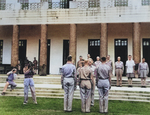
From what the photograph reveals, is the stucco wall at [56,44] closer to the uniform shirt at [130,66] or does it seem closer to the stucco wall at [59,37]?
the stucco wall at [59,37]

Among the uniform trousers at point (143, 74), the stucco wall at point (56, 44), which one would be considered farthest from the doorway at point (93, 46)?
the uniform trousers at point (143, 74)

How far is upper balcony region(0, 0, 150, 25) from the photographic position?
1648 centimetres

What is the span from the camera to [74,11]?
56.7ft

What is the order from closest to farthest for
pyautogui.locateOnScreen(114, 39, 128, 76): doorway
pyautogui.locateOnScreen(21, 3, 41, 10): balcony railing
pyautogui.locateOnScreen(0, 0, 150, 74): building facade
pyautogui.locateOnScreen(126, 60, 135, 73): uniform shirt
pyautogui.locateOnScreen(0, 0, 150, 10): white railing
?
1. pyautogui.locateOnScreen(126, 60, 135, 73): uniform shirt
2. pyautogui.locateOnScreen(0, 0, 150, 74): building facade
3. pyautogui.locateOnScreen(0, 0, 150, 10): white railing
4. pyautogui.locateOnScreen(21, 3, 41, 10): balcony railing
5. pyautogui.locateOnScreen(114, 39, 128, 76): doorway

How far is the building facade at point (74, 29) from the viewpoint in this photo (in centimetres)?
1659

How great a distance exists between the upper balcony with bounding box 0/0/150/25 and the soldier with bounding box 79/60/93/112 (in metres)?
10.0

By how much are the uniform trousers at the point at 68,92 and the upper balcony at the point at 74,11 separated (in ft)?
33.7

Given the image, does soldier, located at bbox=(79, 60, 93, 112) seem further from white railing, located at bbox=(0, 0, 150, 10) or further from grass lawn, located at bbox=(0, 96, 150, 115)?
white railing, located at bbox=(0, 0, 150, 10)

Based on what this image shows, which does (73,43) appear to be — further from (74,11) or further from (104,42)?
(74,11)

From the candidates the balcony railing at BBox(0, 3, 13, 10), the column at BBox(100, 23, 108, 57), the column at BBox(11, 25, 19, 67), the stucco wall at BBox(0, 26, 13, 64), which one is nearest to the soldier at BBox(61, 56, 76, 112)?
the column at BBox(100, 23, 108, 57)

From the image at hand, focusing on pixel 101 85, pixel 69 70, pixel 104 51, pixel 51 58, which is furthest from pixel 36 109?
pixel 51 58

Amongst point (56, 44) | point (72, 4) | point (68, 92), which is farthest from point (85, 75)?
point (56, 44)

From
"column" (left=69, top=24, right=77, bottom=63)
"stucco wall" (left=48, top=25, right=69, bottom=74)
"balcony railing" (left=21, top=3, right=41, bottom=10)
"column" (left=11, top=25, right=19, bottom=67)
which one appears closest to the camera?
"column" (left=69, top=24, right=77, bottom=63)

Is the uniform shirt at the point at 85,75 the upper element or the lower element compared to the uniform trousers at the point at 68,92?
upper
